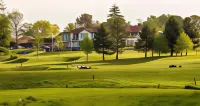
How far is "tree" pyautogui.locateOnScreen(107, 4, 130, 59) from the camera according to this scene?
316 feet

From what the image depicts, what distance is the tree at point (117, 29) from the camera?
96312 mm

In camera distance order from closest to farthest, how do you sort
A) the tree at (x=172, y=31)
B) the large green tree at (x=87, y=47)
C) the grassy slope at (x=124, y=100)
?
the grassy slope at (x=124, y=100) → the tree at (x=172, y=31) → the large green tree at (x=87, y=47)

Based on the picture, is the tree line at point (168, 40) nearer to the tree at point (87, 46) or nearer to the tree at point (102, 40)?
the tree at point (102, 40)

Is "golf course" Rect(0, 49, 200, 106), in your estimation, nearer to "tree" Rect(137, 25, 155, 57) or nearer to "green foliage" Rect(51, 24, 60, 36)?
"tree" Rect(137, 25, 155, 57)

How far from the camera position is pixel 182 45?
297 ft

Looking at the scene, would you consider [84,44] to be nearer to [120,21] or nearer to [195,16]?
Result: [120,21]

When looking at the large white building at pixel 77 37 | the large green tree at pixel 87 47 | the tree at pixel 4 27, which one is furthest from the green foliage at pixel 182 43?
the large white building at pixel 77 37

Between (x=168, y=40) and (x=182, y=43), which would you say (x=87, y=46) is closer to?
(x=168, y=40)

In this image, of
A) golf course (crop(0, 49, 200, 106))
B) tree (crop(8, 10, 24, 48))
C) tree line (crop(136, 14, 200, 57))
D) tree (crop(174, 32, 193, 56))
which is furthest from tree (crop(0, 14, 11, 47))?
tree (crop(8, 10, 24, 48))

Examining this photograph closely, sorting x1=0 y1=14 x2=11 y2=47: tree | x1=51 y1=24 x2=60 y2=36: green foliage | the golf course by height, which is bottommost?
the golf course

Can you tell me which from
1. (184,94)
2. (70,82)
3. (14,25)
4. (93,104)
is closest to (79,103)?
(93,104)

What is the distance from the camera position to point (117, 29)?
321 feet

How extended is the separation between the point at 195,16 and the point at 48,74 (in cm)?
12969

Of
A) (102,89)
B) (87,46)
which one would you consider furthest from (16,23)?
(102,89)
